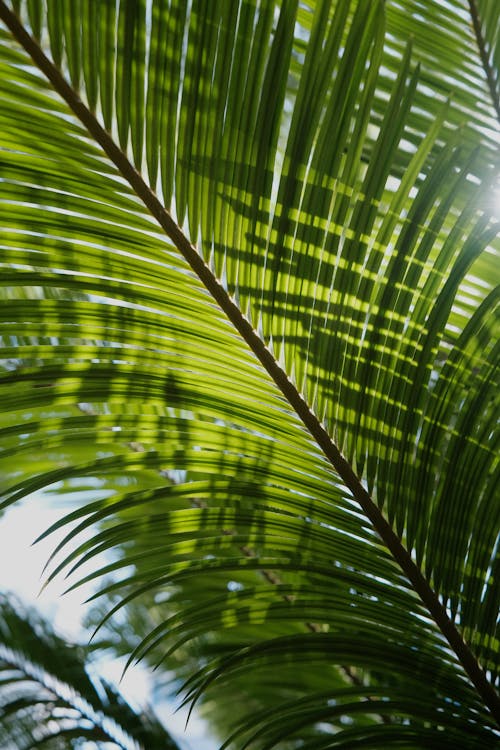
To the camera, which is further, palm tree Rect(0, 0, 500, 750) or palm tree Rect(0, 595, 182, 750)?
palm tree Rect(0, 595, 182, 750)

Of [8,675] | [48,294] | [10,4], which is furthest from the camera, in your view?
[8,675]

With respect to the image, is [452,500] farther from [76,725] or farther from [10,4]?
[76,725]

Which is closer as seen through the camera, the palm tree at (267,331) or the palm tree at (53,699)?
the palm tree at (267,331)

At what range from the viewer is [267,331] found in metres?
0.85

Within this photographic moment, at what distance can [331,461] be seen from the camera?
0.88 meters

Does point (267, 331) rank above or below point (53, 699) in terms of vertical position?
above

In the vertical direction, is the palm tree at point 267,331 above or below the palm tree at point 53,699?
above

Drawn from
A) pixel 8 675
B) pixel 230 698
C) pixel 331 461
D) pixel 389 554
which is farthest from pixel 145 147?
pixel 8 675

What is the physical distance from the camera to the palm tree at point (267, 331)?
2.53ft

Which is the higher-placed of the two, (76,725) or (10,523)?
(10,523)

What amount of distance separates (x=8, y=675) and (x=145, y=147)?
4.78 ft

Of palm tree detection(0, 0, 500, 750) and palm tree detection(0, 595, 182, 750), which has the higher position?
palm tree detection(0, 0, 500, 750)

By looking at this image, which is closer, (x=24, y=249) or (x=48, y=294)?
(x=24, y=249)

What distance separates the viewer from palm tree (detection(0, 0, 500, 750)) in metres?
0.77
